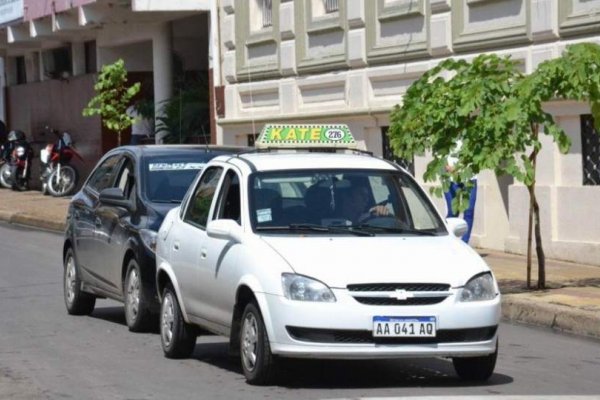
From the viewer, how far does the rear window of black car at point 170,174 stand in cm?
1419

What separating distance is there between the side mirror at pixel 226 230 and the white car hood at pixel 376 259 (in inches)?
8.8

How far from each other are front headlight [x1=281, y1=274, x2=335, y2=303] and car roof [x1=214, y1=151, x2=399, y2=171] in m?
1.54

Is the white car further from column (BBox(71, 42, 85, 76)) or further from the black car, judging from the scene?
column (BBox(71, 42, 85, 76))

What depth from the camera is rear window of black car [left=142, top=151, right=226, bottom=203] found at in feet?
46.5

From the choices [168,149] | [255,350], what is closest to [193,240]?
[255,350]

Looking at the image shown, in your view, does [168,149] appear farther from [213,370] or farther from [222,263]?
[222,263]

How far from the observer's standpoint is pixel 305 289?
9.89 m

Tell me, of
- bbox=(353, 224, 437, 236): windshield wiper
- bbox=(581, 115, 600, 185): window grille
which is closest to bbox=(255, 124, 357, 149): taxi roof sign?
bbox=(353, 224, 437, 236): windshield wiper

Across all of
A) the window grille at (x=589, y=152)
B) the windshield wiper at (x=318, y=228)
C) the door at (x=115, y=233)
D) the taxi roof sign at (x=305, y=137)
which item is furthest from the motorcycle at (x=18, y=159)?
the windshield wiper at (x=318, y=228)

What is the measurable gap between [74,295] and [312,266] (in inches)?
235

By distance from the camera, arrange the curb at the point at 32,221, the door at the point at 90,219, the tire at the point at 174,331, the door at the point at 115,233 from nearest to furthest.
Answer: the tire at the point at 174,331 → the door at the point at 115,233 → the door at the point at 90,219 → the curb at the point at 32,221

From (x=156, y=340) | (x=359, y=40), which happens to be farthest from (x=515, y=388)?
(x=359, y=40)

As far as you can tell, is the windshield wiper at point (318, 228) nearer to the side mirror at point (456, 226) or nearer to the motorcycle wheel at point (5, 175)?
the side mirror at point (456, 226)

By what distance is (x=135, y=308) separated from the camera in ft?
44.8
